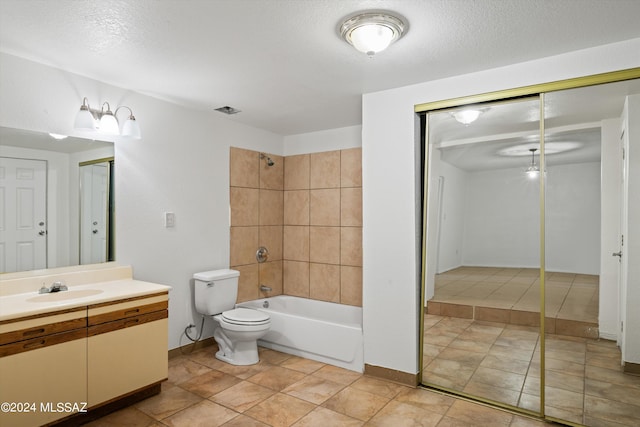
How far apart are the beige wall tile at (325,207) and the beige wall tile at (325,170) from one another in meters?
0.08

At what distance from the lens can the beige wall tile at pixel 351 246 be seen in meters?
4.09

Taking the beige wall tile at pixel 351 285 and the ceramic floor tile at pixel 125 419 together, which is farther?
the beige wall tile at pixel 351 285

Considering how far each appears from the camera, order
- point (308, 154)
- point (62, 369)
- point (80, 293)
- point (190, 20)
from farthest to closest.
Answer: point (308, 154), point (80, 293), point (62, 369), point (190, 20)

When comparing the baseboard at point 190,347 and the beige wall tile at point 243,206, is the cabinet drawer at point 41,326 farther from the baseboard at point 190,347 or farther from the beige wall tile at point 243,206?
the beige wall tile at point 243,206

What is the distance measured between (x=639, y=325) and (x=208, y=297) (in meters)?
3.10

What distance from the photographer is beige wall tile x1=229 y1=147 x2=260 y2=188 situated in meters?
3.98

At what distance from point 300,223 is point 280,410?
2.29 metres

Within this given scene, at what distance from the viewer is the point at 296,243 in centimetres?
454

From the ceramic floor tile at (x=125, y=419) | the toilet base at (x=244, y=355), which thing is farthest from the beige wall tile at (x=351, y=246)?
the ceramic floor tile at (x=125, y=419)

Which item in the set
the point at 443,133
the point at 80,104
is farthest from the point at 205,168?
the point at 443,133

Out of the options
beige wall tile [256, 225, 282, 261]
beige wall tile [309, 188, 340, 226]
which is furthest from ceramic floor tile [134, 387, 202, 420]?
beige wall tile [309, 188, 340, 226]

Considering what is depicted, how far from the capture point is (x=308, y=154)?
14.7ft

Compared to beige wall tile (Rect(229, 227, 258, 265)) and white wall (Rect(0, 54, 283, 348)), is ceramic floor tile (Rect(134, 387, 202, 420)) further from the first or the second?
beige wall tile (Rect(229, 227, 258, 265))

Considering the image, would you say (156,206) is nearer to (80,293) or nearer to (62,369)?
(80,293)
